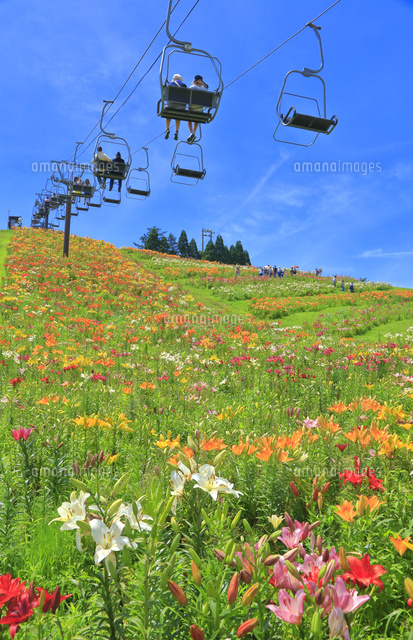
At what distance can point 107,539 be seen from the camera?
138cm

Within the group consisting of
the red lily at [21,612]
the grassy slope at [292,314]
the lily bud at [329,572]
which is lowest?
the red lily at [21,612]

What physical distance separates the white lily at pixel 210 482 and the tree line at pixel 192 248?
2773 inches

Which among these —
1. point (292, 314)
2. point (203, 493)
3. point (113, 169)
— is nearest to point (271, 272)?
point (292, 314)

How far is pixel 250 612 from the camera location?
148 cm

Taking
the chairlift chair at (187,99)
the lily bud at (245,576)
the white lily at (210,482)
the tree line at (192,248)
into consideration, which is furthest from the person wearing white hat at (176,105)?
the tree line at (192,248)

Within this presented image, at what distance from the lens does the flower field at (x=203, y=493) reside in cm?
140

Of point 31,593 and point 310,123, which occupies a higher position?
point 310,123

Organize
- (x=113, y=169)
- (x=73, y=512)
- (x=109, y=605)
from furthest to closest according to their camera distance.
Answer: (x=113, y=169) < (x=73, y=512) < (x=109, y=605)

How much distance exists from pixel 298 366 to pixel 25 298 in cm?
1002

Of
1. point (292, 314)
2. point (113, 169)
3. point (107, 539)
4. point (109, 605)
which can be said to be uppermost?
Result: point (113, 169)

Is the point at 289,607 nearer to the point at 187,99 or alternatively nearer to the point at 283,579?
the point at 283,579

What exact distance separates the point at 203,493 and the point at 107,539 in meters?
0.76

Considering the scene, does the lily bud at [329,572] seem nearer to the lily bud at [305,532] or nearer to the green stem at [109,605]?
the lily bud at [305,532]

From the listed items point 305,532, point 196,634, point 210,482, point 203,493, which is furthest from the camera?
point 203,493
